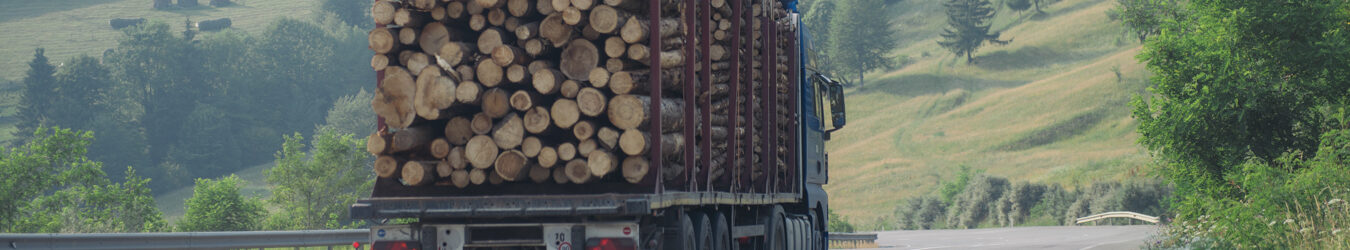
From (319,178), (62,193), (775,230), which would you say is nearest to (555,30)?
(775,230)

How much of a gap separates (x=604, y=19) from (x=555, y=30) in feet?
1.21

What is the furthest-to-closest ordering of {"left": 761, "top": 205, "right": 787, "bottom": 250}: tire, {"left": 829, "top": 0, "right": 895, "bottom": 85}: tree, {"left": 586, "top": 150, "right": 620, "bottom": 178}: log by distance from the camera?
{"left": 829, "top": 0, "right": 895, "bottom": 85}: tree < {"left": 761, "top": 205, "right": 787, "bottom": 250}: tire < {"left": 586, "top": 150, "right": 620, "bottom": 178}: log

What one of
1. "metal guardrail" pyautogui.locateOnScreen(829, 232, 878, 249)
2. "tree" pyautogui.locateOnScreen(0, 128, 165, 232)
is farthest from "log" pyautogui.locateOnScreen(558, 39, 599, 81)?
"tree" pyautogui.locateOnScreen(0, 128, 165, 232)

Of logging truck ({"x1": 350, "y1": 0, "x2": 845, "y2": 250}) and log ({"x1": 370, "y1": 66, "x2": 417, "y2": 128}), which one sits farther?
log ({"x1": 370, "y1": 66, "x2": 417, "y2": 128})

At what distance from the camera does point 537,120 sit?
9.54m

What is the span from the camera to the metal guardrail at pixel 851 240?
31.0 metres

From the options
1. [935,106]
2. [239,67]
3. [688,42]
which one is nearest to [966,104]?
[935,106]

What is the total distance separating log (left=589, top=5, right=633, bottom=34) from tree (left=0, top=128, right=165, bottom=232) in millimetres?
24332

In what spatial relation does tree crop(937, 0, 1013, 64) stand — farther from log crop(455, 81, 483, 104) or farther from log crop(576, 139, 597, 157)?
log crop(455, 81, 483, 104)

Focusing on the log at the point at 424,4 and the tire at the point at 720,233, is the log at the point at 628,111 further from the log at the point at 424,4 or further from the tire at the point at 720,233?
the tire at the point at 720,233

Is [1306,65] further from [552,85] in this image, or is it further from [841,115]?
[552,85]

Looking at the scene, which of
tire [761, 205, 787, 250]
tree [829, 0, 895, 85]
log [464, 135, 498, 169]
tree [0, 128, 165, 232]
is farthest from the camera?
tree [829, 0, 895, 85]

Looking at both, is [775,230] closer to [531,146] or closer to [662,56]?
[662,56]

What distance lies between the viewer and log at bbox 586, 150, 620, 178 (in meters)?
9.41
